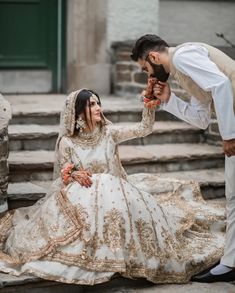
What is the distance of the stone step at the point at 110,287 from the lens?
441 cm

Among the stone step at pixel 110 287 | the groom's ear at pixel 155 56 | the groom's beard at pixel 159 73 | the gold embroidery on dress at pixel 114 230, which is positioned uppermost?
the groom's ear at pixel 155 56

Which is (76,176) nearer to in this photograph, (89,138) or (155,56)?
(89,138)

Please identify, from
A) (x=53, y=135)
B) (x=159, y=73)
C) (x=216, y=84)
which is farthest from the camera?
(x=53, y=135)

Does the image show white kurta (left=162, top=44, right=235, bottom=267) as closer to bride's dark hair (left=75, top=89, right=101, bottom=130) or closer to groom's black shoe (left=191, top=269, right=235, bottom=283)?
bride's dark hair (left=75, top=89, right=101, bottom=130)

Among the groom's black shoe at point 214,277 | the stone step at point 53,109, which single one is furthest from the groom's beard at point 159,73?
the stone step at point 53,109

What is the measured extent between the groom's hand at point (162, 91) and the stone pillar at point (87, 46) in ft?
13.3

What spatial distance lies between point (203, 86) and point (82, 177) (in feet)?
3.39

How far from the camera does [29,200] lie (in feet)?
18.6

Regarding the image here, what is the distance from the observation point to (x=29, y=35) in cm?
872

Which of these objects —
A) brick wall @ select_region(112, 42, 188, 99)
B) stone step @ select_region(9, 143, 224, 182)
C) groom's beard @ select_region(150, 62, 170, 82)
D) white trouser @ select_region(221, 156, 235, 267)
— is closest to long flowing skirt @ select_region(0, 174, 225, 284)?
white trouser @ select_region(221, 156, 235, 267)

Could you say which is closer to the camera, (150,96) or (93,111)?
(150,96)

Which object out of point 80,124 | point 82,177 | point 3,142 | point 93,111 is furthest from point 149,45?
point 3,142

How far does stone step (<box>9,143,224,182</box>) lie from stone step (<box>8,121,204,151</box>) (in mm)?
89

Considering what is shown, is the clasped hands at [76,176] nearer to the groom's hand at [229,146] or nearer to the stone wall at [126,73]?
the groom's hand at [229,146]
